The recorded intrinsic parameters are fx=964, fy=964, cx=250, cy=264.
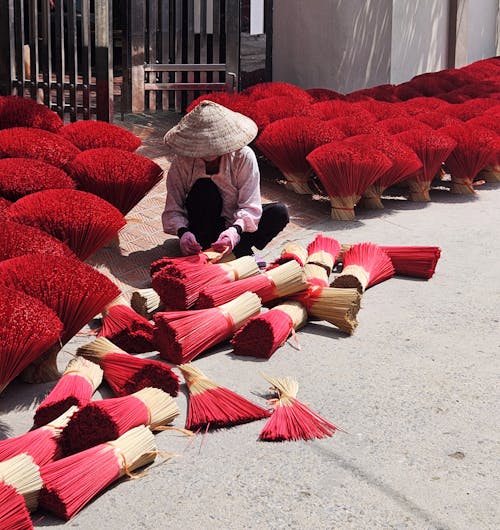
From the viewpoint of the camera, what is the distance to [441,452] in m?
2.28

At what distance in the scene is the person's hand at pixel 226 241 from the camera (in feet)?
11.6

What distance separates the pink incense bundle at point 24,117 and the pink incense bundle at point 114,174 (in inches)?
26.5

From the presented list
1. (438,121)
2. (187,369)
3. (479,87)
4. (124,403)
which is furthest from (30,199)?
(479,87)

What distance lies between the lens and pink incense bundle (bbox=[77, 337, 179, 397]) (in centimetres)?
254

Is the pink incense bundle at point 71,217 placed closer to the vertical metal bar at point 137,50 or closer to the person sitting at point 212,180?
the person sitting at point 212,180

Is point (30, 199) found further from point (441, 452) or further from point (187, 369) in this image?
point (441, 452)

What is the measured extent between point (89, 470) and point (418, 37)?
813cm

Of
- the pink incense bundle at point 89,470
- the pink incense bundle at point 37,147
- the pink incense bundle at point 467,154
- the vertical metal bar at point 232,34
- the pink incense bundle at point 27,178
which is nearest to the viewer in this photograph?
the pink incense bundle at point 89,470

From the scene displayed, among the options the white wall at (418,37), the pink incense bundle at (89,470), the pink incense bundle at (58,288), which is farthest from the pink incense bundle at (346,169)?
the white wall at (418,37)

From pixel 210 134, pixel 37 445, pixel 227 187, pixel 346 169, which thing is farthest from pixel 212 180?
pixel 37 445

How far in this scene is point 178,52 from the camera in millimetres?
6871

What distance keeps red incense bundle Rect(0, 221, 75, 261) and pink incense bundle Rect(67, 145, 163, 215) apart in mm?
949

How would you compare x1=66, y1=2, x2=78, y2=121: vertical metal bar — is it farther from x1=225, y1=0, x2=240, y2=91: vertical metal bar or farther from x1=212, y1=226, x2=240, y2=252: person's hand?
x1=212, y1=226, x2=240, y2=252: person's hand

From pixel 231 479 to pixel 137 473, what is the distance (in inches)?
8.5
